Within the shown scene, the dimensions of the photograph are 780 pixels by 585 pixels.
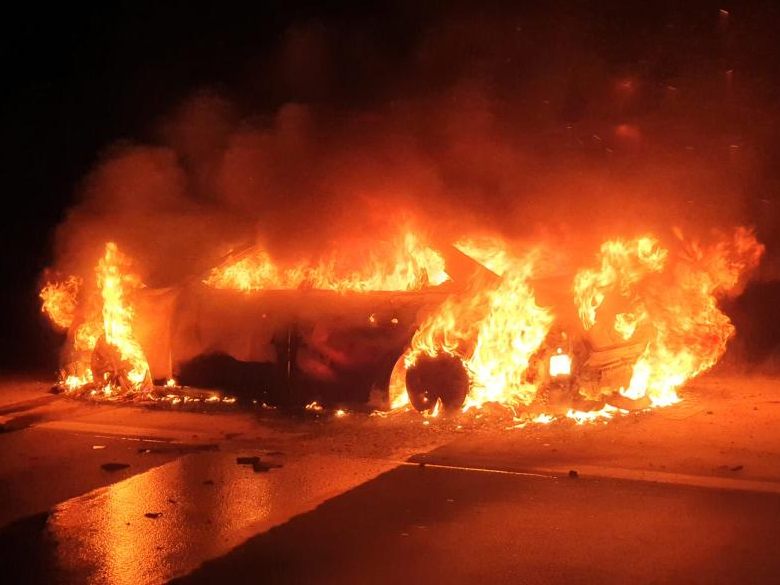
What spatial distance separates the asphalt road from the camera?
4.46 metres

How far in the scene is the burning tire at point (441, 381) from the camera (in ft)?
27.5

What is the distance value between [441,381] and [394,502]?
2.89m

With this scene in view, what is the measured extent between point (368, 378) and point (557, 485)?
9.82 ft

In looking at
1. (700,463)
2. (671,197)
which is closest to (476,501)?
(700,463)

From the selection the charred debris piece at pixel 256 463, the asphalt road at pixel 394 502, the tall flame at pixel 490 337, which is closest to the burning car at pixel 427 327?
the tall flame at pixel 490 337

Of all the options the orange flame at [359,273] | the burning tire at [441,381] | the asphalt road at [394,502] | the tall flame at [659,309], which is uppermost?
the orange flame at [359,273]

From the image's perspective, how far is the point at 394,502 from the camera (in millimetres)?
5582

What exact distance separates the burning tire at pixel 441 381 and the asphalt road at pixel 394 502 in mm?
401

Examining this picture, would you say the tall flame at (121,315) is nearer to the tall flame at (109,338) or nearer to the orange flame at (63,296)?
the tall flame at (109,338)

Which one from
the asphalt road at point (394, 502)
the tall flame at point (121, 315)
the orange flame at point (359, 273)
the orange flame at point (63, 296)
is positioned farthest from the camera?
the orange flame at point (63, 296)

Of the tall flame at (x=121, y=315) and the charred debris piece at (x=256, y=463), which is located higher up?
the tall flame at (x=121, y=315)

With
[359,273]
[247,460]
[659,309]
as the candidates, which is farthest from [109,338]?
[659,309]

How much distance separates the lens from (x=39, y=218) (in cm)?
1964

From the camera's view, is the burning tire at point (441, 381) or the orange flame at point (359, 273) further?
the orange flame at point (359, 273)
